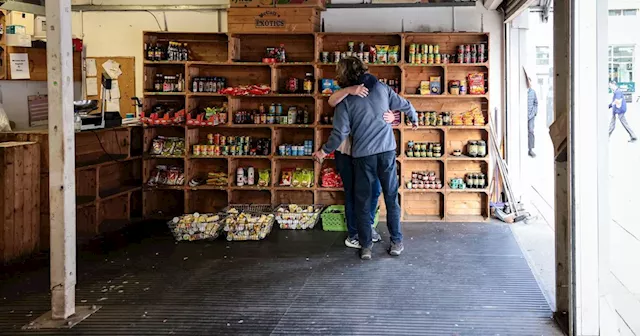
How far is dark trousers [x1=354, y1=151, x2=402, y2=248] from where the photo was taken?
193 inches

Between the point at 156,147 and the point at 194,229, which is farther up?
the point at 156,147

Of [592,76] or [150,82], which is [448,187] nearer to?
[592,76]

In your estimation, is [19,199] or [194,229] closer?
[19,199]

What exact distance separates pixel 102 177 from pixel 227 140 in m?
1.55

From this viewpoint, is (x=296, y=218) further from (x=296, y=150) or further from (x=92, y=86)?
(x=92, y=86)

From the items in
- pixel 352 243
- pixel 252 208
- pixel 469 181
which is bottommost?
pixel 352 243

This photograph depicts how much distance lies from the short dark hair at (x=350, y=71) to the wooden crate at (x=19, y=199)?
3.02m

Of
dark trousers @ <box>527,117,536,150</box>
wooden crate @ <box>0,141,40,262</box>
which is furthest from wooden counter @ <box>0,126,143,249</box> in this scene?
dark trousers @ <box>527,117,536,150</box>

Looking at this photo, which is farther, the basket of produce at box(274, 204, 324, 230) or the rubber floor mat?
the basket of produce at box(274, 204, 324, 230)

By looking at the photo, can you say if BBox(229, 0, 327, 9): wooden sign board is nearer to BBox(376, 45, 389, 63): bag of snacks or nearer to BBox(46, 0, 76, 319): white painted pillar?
BBox(376, 45, 389, 63): bag of snacks

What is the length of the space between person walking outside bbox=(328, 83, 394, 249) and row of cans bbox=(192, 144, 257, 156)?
66.5 inches

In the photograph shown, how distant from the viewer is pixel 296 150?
6.51 meters

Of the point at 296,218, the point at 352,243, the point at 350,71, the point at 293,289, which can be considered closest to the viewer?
the point at 293,289

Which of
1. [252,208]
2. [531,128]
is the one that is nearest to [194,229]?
[252,208]
